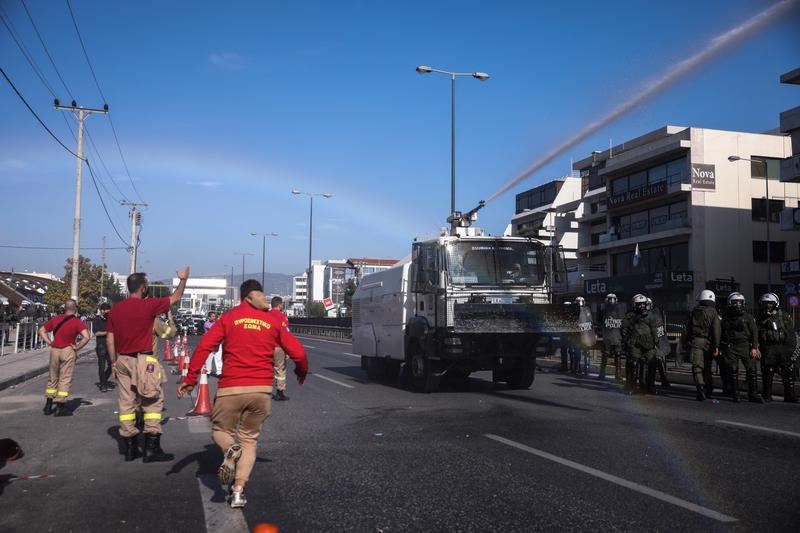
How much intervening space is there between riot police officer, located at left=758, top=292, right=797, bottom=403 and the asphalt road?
81 cm

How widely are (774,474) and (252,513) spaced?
4588 mm

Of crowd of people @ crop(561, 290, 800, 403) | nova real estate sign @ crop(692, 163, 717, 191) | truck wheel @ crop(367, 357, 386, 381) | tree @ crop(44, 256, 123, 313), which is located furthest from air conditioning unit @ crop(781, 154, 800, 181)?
tree @ crop(44, 256, 123, 313)


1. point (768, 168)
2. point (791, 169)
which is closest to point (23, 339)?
point (791, 169)

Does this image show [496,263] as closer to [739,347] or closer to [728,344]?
[728,344]

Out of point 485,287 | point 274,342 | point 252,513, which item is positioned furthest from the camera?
point 485,287

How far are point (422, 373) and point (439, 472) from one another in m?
6.54

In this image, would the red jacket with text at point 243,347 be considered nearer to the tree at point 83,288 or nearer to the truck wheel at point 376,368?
the truck wheel at point 376,368

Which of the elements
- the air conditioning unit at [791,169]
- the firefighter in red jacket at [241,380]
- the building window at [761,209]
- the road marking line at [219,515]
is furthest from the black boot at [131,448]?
the building window at [761,209]

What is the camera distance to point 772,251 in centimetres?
4528

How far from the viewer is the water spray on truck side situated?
11.8 meters

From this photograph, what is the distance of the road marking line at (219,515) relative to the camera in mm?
4645

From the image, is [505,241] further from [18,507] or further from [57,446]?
[18,507]

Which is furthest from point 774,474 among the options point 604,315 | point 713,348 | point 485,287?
point 604,315

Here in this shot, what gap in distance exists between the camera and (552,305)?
1205 centimetres
